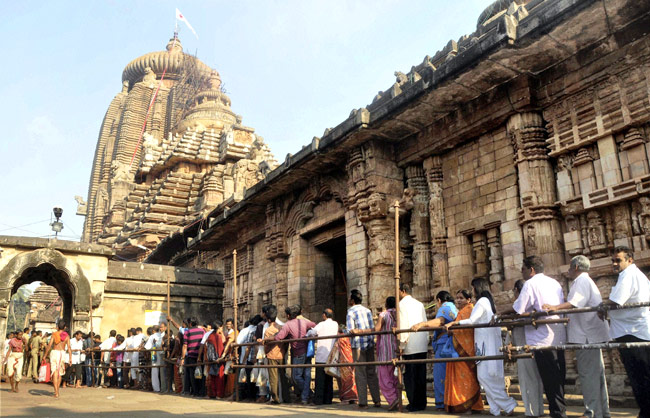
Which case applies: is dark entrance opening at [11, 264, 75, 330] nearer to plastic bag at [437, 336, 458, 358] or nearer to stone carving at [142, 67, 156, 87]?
plastic bag at [437, 336, 458, 358]

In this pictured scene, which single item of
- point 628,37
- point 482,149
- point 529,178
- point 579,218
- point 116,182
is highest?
point 116,182

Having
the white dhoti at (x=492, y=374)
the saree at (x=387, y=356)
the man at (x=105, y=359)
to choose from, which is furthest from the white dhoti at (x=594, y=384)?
the man at (x=105, y=359)

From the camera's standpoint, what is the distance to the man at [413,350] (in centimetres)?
663

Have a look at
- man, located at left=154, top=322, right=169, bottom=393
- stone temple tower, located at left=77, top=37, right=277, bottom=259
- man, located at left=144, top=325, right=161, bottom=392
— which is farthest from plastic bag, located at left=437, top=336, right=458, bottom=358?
stone temple tower, located at left=77, top=37, right=277, bottom=259

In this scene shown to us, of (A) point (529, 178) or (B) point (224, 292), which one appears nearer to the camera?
(A) point (529, 178)

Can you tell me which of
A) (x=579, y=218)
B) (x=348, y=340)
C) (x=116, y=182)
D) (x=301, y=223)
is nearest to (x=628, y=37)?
(x=579, y=218)

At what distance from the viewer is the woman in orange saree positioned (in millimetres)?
6172

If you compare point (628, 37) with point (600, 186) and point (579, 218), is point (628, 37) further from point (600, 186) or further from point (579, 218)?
point (579, 218)

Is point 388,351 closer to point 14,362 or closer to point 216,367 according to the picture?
point 216,367

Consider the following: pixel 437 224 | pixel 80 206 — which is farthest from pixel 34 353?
pixel 80 206

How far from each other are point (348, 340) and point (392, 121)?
429 centimetres

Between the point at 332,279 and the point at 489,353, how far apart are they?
848 cm

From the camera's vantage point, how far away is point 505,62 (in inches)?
322

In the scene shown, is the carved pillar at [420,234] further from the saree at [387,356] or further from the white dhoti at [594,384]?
the white dhoti at [594,384]
